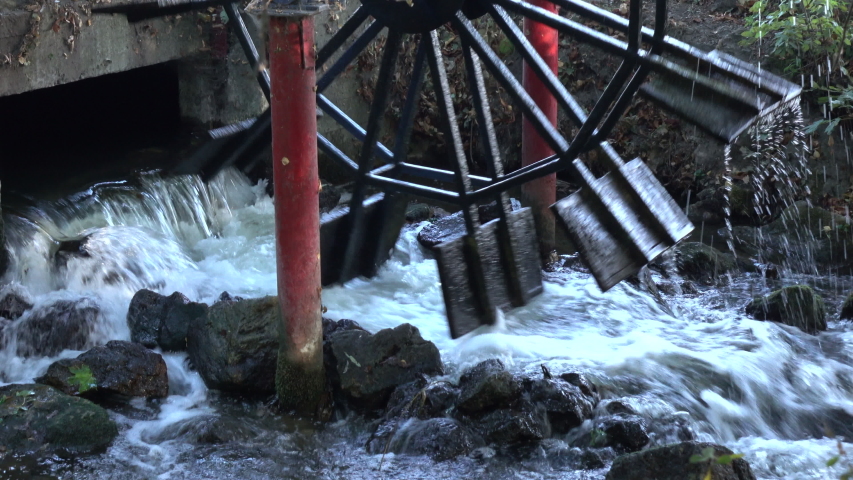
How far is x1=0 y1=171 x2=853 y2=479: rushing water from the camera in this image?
15.7ft

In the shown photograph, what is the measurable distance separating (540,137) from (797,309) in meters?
2.52

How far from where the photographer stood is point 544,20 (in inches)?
237

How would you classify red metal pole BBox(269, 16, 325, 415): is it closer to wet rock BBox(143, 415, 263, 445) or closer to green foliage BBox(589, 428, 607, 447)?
wet rock BBox(143, 415, 263, 445)

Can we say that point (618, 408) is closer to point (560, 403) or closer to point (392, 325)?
point (560, 403)

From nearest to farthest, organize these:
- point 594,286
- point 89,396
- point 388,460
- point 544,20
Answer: point 388,460 → point 89,396 → point 544,20 → point 594,286

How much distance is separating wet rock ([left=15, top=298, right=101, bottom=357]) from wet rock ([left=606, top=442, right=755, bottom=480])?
385 centimetres

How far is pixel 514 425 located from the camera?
486 cm

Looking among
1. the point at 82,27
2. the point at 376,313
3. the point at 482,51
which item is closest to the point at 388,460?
the point at 376,313

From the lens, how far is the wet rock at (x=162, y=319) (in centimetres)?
596

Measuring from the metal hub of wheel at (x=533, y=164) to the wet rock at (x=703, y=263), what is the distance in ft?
6.59

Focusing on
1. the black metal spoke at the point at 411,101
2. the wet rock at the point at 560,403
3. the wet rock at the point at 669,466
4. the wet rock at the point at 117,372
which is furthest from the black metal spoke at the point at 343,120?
the wet rock at the point at 669,466

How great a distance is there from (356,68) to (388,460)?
5894mm

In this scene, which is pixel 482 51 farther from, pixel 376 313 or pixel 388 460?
pixel 388 460

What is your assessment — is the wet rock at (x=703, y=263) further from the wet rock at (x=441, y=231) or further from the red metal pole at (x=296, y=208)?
the red metal pole at (x=296, y=208)
